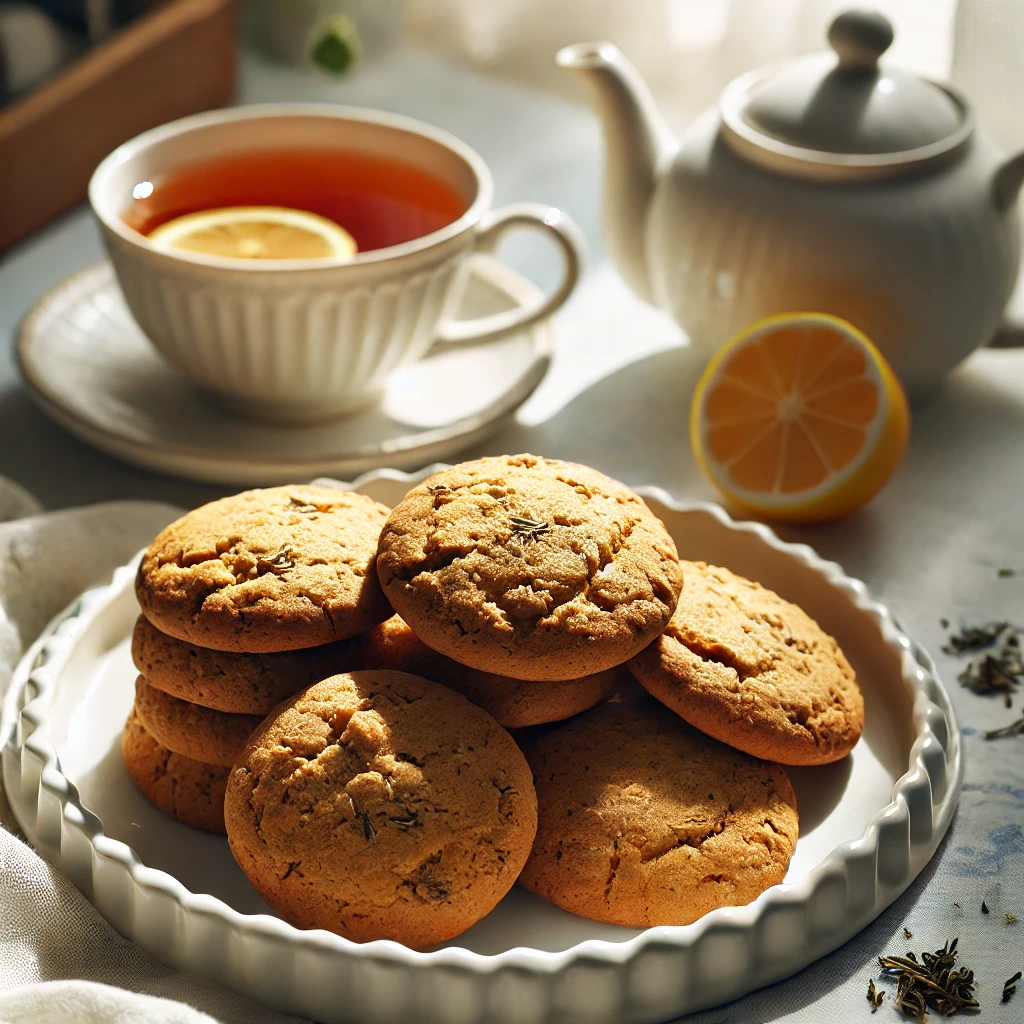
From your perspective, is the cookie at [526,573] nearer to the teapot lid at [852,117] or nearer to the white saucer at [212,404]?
the white saucer at [212,404]

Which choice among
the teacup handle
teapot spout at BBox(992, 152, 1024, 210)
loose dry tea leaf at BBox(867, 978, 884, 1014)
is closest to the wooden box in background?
the teacup handle

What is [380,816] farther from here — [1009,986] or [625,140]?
[625,140]

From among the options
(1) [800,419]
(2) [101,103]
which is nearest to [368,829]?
(1) [800,419]

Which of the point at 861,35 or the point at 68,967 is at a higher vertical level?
the point at 861,35

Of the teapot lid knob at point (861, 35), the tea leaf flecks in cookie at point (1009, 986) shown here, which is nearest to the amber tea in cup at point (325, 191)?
the teapot lid knob at point (861, 35)

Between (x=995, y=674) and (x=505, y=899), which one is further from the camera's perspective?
(x=995, y=674)

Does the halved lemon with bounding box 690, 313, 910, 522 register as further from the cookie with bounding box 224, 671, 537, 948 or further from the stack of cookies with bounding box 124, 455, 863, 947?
the cookie with bounding box 224, 671, 537, 948

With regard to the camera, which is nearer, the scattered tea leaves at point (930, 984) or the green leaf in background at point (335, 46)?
the scattered tea leaves at point (930, 984)
